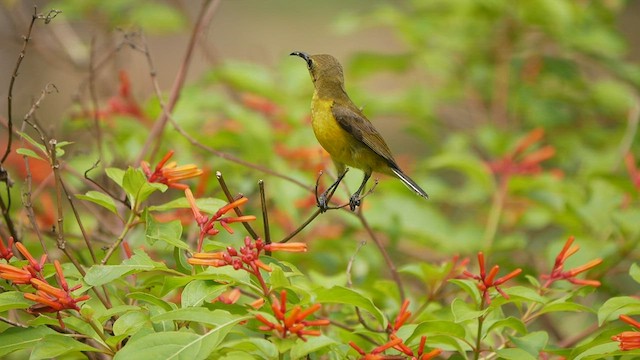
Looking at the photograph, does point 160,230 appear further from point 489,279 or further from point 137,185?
point 489,279

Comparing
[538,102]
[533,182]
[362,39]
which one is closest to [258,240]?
[533,182]

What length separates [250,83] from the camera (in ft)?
11.8

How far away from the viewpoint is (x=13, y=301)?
140 cm

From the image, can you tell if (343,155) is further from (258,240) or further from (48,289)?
(48,289)

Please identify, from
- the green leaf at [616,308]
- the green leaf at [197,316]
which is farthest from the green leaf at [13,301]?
the green leaf at [616,308]

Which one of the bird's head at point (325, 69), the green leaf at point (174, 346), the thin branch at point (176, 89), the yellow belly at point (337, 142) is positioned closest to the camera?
the green leaf at point (174, 346)

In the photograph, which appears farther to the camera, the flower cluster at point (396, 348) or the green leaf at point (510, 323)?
the green leaf at point (510, 323)

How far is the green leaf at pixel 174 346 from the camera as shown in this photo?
1.29 metres

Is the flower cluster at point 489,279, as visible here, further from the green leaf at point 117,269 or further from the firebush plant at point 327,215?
the green leaf at point 117,269

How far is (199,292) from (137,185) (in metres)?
0.29

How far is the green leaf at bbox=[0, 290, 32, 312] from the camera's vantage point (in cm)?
139

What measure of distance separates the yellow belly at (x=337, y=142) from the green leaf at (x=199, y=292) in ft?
2.36

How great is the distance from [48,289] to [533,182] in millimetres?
2071

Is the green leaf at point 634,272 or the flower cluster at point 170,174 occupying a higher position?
the flower cluster at point 170,174
